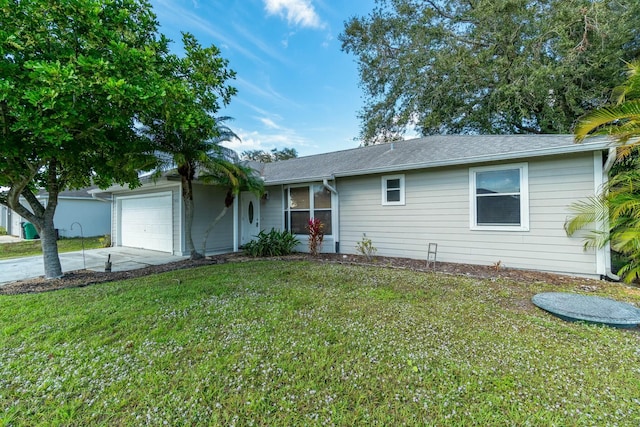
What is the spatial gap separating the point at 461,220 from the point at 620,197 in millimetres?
2675

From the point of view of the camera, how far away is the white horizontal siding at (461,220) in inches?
216

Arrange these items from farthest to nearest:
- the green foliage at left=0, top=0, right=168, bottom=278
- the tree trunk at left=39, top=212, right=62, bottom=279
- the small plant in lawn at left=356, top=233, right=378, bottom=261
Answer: the small plant in lawn at left=356, top=233, right=378, bottom=261
the tree trunk at left=39, top=212, right=62, bottom=279
the green foliage at left=0, top=0, right=168, bottom=278

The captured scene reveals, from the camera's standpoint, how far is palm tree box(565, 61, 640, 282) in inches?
165

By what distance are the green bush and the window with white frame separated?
0.54m

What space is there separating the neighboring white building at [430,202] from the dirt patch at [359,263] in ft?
0.99

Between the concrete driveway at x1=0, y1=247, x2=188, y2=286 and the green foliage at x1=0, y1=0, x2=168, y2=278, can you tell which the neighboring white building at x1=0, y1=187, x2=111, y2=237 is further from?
the green foliage at x1=0, y1=0, x2=168, y2=278

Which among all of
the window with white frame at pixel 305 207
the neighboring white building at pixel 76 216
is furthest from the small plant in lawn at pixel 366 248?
the neighboring white building at pixel 76 216

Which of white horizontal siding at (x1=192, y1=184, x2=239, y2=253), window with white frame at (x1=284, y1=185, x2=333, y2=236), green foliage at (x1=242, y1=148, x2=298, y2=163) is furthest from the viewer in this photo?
green foliage at (x1=242, y1=148, x2=298, y2=163)

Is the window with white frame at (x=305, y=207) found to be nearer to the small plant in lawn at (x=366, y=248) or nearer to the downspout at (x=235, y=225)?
the small plant in lawn at (x=366, y=248)

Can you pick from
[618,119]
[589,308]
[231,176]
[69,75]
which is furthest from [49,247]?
[618,119]

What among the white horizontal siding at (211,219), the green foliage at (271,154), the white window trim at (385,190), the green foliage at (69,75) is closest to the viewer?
the green foliage at (69,75)

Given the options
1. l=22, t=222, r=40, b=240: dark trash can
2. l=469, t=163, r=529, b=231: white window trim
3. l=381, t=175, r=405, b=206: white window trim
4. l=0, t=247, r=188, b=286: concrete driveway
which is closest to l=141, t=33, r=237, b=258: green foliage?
l=0, t=247, r=188, b=286: concrete driveway

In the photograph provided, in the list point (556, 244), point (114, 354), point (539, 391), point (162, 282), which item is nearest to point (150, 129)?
point (162, 282)

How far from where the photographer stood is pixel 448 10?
12.9 meters
